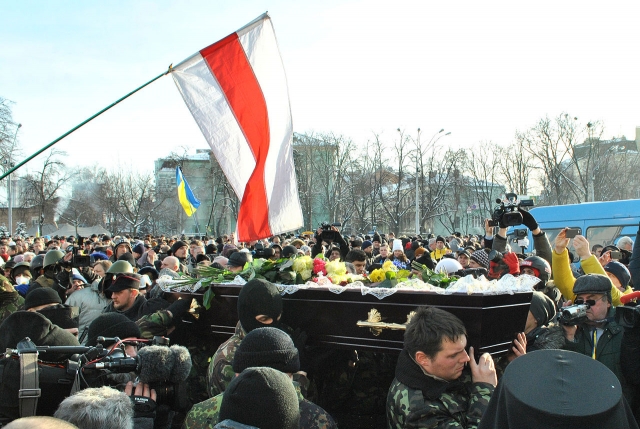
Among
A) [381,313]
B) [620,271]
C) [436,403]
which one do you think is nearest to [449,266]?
[620,271]

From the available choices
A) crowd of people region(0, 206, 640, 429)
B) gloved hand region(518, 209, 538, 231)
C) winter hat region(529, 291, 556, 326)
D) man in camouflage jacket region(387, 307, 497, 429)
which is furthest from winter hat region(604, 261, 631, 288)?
man in camouflage jacket region(387, 307, 497, 429)

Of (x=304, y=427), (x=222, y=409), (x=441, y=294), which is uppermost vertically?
(x=441, y=294)

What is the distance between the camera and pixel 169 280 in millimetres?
5406

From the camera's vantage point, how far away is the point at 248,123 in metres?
6.01

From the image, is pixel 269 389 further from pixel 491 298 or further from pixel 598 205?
pixel 598 205

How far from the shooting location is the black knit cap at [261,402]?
224cm

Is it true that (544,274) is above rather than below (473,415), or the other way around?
above

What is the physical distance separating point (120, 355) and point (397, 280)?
6.29 feet

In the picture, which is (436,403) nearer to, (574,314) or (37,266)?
(574,314)

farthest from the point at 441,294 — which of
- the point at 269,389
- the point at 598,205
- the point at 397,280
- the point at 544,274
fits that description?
the point at 598,205

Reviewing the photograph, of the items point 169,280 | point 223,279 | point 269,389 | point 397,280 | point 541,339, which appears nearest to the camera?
point 269,389

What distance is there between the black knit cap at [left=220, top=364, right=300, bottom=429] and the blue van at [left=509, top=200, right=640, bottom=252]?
11134 mm

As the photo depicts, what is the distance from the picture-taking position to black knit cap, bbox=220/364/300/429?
2236mm

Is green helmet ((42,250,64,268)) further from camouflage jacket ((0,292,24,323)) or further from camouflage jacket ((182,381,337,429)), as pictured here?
camouflage jacket ((182,381,337,429))
